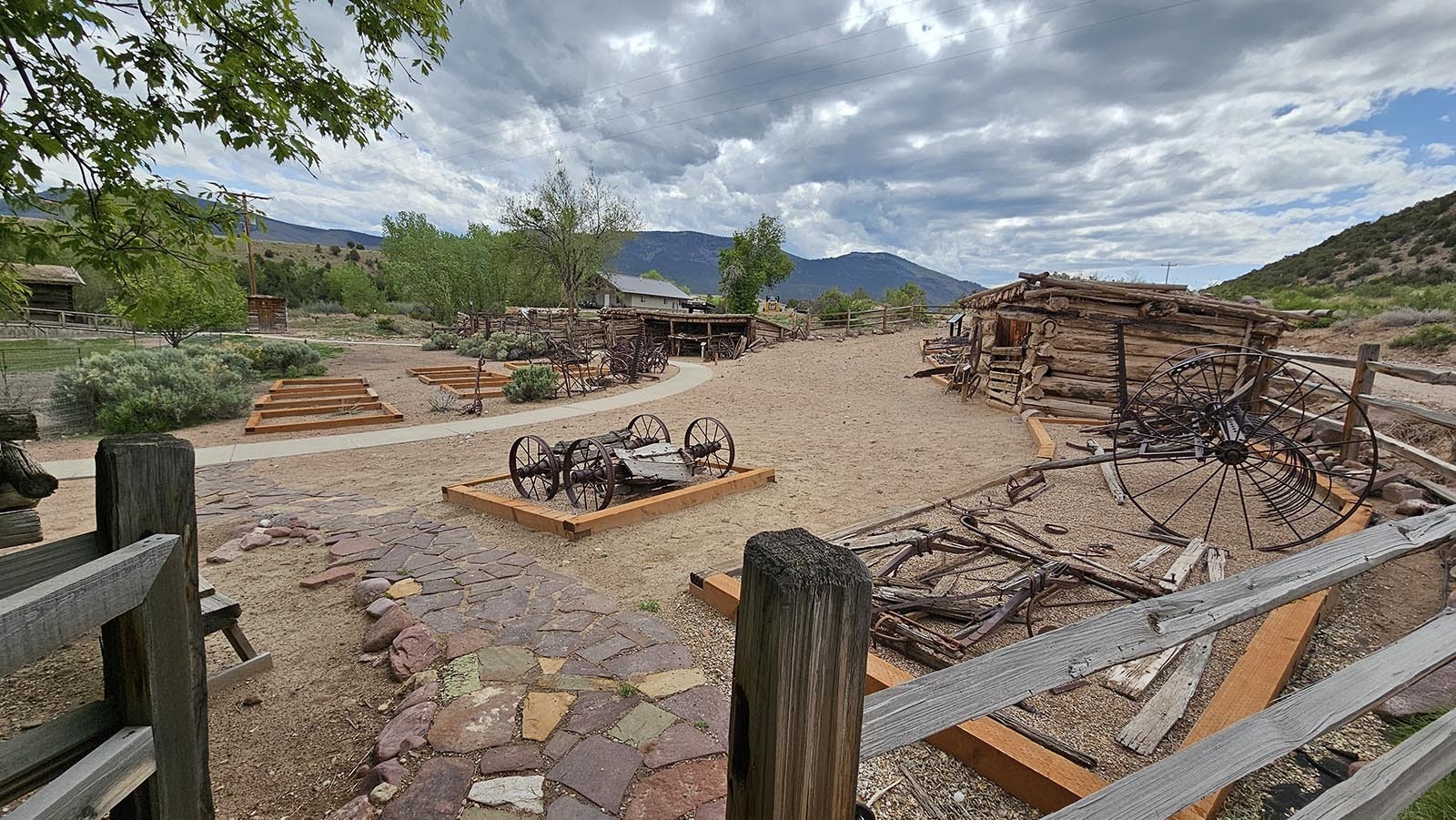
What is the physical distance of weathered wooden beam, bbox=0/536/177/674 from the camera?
2.75 ft

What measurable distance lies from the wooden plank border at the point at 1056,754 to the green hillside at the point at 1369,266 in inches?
960

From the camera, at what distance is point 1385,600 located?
11.9 feet

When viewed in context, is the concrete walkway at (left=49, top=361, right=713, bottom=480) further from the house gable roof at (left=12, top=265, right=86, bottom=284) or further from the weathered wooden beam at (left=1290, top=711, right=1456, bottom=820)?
the house gable roof at (left=12, top=265, right=86, bottom=284)

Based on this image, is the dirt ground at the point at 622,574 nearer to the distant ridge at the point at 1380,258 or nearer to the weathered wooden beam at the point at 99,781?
the weathered wooden beam at the point at 99,781

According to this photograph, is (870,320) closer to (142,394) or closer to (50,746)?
(142,394)

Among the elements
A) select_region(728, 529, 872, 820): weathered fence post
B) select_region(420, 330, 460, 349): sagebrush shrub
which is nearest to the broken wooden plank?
select_region(728, 529, 872, 820): weathered fence post

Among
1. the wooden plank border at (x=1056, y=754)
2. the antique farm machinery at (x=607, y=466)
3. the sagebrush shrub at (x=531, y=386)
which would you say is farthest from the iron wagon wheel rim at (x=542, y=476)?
the sagebrush shrub at (x=531, y=386)

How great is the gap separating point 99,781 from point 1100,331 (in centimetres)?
1229

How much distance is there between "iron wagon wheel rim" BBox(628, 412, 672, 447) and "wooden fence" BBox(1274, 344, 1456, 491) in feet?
19.5

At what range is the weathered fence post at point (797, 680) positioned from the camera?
0.78m

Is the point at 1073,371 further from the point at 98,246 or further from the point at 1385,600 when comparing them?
the point at 98,246

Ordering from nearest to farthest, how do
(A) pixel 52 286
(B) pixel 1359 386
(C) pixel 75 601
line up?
(C) pixel 75 601, (B) pixel 1359 386, (A) pixel 52 286

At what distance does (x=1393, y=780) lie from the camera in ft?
5.12

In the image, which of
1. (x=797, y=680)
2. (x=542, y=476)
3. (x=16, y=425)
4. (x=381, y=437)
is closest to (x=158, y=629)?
(x=797, y=680)
